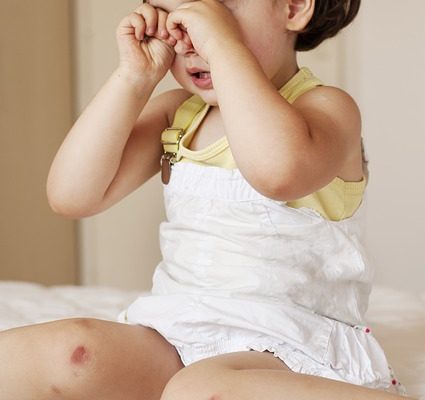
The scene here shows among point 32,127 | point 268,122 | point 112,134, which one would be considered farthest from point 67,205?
point 32,127

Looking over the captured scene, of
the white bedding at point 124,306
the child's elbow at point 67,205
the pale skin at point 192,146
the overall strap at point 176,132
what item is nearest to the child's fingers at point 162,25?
the pale skin at point 192,146

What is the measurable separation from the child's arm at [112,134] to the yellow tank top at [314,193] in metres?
0.08

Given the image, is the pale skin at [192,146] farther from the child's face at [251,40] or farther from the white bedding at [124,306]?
the white bedding at [124,306]

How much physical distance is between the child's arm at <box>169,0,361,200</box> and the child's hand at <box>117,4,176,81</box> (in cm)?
11

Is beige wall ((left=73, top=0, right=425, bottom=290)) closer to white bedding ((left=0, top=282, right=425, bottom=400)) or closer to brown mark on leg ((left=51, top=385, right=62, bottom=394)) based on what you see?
white bedding ((left=0, top=282, right=425, bottom=400))

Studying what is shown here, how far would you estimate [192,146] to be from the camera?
44.1 inches

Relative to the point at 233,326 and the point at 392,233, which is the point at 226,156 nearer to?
the point at 233,326

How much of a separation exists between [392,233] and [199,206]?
4.62 ft

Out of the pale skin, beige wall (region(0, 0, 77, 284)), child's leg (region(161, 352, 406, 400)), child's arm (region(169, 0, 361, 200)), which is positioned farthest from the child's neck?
beige wall (region(0, 0, 77, 284))

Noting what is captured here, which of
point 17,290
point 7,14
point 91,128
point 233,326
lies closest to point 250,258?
point 233,326

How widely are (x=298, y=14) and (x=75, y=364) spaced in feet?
1.53

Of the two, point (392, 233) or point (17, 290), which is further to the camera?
point (392, 233)

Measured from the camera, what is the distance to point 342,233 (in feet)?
3.46

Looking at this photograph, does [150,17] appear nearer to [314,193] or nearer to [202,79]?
[202,79]
